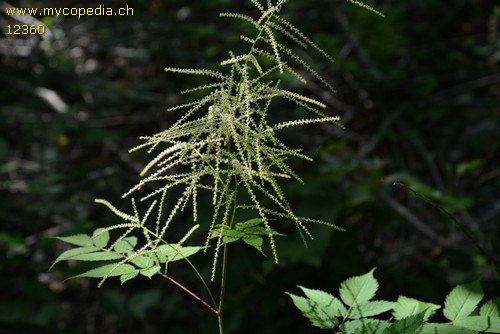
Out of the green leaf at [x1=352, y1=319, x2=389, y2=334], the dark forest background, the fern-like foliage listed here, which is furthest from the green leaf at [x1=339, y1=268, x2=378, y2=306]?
the dark forest background

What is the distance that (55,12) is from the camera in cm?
659

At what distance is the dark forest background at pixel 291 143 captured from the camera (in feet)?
10.5

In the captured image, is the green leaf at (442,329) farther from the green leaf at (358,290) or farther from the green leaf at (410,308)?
the green leaf at (358,290)

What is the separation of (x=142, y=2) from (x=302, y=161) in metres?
3.94

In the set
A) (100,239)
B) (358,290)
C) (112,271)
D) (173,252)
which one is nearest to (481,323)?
(358,290)

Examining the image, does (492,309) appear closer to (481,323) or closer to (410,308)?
(481,323)

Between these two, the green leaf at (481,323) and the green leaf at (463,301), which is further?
the green leaf at (463,301)

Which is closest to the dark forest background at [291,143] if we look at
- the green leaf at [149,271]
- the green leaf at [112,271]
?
the green leaf at [112,271]

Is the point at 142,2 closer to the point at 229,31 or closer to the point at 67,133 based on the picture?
the point at 229,31

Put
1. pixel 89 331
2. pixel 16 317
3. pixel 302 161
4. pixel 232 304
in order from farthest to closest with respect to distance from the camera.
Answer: pixel 302 161 < pixel 89 331 < pixel 232 304 < pixel 16 317

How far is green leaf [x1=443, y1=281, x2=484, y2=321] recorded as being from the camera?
1361 millimetres

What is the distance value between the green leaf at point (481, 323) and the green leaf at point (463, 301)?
26mm

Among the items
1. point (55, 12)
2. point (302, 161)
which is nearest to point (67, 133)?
point (55, 12)

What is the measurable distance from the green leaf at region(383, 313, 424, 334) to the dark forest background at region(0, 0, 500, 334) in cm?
151
